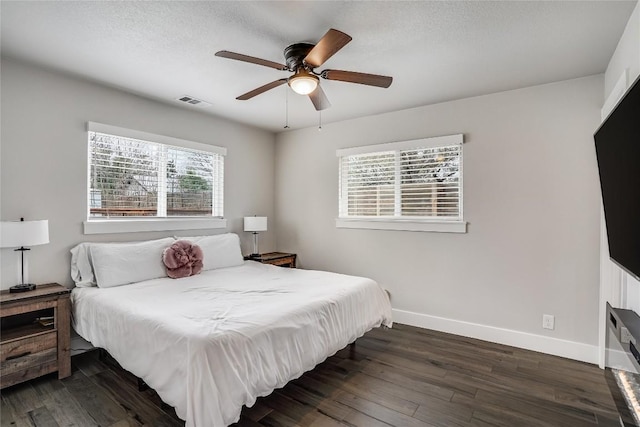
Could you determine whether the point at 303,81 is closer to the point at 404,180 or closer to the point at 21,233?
the point at 404,180

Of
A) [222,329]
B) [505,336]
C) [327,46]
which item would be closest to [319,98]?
[327,46]

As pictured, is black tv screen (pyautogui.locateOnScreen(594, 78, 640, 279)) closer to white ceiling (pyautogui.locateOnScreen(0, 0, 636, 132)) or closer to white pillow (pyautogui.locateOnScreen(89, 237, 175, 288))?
white ceiling (pyautogui.locateOnScreen(0, 0, 636, 132))

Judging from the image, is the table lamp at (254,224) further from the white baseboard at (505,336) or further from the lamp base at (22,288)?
the lamp base at (22,288)

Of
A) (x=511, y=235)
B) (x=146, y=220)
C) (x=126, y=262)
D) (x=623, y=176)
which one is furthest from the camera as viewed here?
(x=146, y=220)

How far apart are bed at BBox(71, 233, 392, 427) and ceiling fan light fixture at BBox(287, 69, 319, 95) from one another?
5.17 feet

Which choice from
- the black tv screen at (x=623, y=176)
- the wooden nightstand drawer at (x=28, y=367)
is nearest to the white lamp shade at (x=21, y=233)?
the wooden nightstand drawer at (x=28, y=367)

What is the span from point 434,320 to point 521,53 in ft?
9.08

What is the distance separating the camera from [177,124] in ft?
12.8

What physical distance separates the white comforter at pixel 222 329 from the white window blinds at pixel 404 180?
4.19 ft

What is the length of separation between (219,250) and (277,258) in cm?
90

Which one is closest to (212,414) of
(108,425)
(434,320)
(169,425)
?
(169,425)

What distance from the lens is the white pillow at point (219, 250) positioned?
12.4 feet

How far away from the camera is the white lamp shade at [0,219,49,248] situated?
2.41 metres

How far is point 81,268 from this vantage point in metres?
2.96
